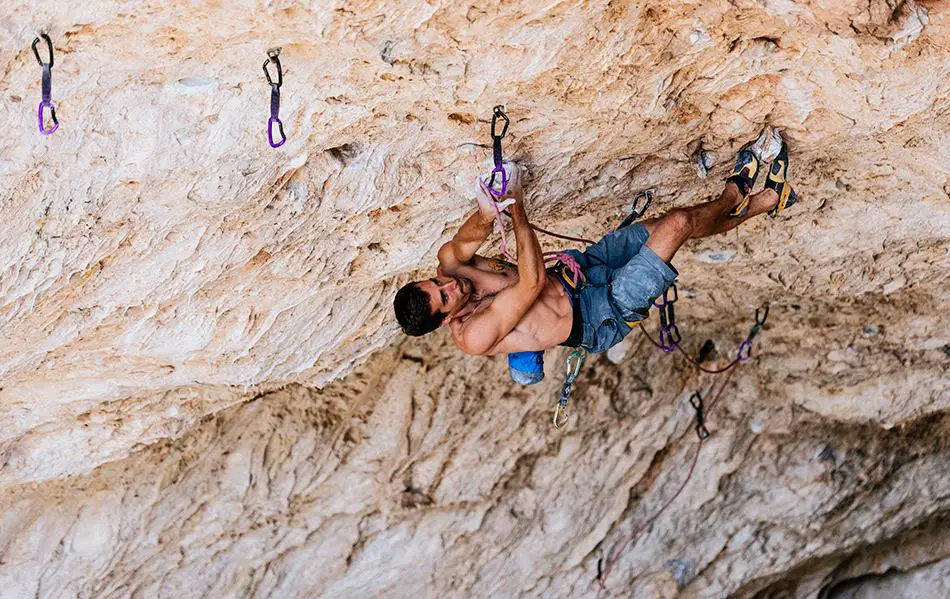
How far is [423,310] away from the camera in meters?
3.55

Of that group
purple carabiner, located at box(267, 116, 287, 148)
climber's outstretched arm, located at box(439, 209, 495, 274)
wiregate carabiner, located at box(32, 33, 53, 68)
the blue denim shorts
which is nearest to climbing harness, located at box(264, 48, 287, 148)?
purple carabiner, located at box(267, 116, 287, 148)

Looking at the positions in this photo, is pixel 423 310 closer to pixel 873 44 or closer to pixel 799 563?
pixel 873 44

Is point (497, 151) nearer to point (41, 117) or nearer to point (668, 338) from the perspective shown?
point (41, 117)

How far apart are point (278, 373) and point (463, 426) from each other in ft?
4.27

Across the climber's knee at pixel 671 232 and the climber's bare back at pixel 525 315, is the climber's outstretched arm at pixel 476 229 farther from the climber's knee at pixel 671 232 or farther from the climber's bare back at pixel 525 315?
the climber's knee at pixel 671 232

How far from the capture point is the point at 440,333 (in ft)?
17.5

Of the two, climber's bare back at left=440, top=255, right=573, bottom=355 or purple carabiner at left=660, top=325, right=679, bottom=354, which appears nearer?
climber's bare back at left=440, top=255, right=573, bottom=355

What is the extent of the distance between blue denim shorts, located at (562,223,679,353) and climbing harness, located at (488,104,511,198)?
573 millimetres

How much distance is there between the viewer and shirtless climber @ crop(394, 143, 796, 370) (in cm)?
348

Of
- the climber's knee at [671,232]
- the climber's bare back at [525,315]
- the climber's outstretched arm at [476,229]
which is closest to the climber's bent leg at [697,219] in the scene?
the climber's knee at [671,232]

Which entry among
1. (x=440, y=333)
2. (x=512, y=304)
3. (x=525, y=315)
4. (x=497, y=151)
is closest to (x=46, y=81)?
(x=497, y=151)

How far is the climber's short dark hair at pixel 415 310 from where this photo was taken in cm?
355

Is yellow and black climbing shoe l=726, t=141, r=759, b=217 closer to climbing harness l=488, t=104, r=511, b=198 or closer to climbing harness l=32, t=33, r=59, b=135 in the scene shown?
climbing harness l=488, t=104, r=511, b=198

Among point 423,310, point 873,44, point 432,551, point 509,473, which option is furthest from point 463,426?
point 873,44
